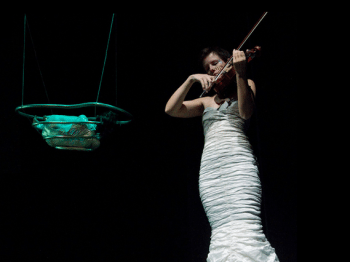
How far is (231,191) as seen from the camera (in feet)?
5.12

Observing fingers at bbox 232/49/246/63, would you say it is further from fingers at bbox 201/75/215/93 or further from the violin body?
fingers at bbox 201/75/215/93

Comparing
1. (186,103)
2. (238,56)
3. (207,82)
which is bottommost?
(186,103)

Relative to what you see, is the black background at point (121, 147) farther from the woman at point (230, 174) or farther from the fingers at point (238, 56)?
the fingers at point (238, 56)

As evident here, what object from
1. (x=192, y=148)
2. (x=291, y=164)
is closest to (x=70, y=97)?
(x=192, y=148)

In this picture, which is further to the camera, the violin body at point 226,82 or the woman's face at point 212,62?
the woman's face at point 212,62

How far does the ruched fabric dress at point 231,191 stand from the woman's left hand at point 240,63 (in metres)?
0.21

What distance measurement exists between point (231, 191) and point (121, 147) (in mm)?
1006

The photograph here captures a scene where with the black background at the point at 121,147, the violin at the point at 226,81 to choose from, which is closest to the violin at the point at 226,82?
the violin at the point at 226,81

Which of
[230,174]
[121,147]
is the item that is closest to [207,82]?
[230,174]

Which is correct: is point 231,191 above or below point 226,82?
below

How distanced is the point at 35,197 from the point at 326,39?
6.00 ft

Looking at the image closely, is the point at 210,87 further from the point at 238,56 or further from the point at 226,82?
the point at 238,56

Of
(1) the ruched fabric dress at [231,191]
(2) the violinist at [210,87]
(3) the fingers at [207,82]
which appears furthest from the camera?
(3) the fingers at [207,82]

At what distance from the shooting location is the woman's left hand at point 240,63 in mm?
1527
